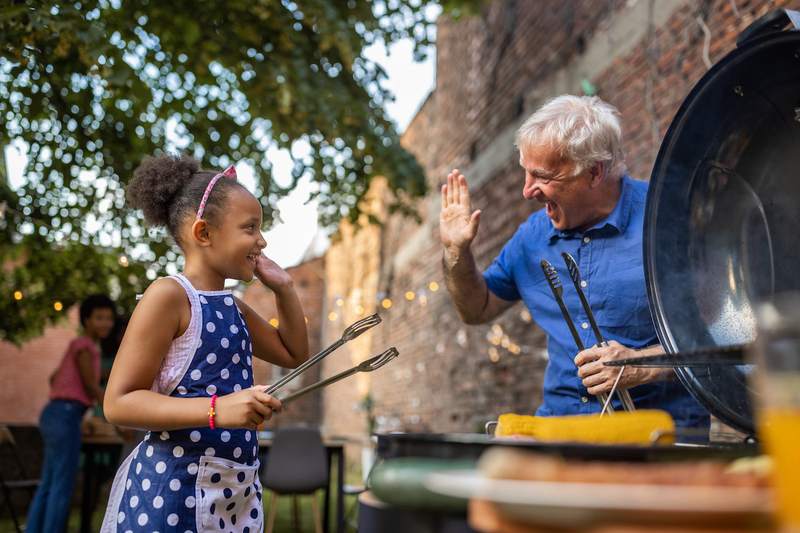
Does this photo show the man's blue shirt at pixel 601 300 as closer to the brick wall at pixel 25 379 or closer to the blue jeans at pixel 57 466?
the blue jeans at pixel 57 466

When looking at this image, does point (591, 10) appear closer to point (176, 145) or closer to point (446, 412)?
point (176, 145)

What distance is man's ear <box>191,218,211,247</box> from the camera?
4.93 ft

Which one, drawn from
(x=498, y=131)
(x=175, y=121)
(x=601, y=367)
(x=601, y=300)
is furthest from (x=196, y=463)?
(x=498, y=131)

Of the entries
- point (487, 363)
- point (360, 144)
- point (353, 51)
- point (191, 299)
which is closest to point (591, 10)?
point (353, 51)

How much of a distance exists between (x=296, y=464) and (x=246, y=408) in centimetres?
389

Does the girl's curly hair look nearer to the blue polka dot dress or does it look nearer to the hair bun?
the hair bun

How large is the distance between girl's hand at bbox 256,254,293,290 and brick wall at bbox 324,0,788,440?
192 centimetres

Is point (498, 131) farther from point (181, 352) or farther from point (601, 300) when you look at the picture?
point (181, 352)

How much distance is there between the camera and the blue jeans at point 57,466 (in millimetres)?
4055

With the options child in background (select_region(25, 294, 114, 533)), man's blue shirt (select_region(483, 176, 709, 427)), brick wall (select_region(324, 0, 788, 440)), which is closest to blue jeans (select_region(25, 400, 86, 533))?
child in background (select_region(25, 294, 114, 533))

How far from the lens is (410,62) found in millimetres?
5465

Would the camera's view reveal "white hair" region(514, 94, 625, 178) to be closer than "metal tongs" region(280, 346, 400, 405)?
No

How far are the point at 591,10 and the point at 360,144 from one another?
1.99 m

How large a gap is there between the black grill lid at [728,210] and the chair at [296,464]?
3.88 m
